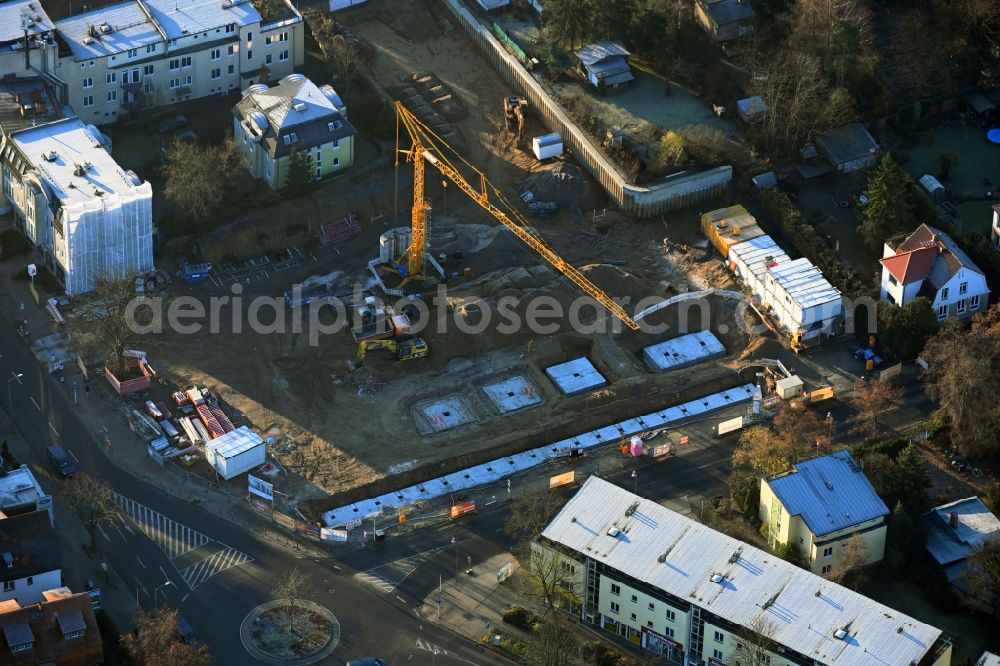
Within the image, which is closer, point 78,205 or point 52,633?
point 52,633

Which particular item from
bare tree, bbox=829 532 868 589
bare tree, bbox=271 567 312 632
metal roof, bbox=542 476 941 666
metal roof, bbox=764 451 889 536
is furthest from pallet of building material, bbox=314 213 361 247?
bare tree, bbox=829 532 868 589

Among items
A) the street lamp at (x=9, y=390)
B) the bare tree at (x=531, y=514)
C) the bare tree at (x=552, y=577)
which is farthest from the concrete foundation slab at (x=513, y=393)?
the street lamp at (x=9, y=390)

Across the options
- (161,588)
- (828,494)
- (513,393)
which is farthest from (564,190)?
(161,588)

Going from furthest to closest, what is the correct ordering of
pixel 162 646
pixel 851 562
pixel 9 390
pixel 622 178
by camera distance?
pixel 622 178 → pixel 9 390 → pixel 851 562 → pixel 162 646

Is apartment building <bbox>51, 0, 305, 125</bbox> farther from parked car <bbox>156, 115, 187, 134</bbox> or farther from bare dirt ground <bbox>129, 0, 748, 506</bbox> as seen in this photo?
bare dirt ground <bbox>129, 0, 748, 506</bbox>

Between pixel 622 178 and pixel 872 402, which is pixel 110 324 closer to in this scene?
pixel 622 178

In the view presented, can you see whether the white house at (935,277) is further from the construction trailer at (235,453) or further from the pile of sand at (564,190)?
the construction trailer at (235,453)
